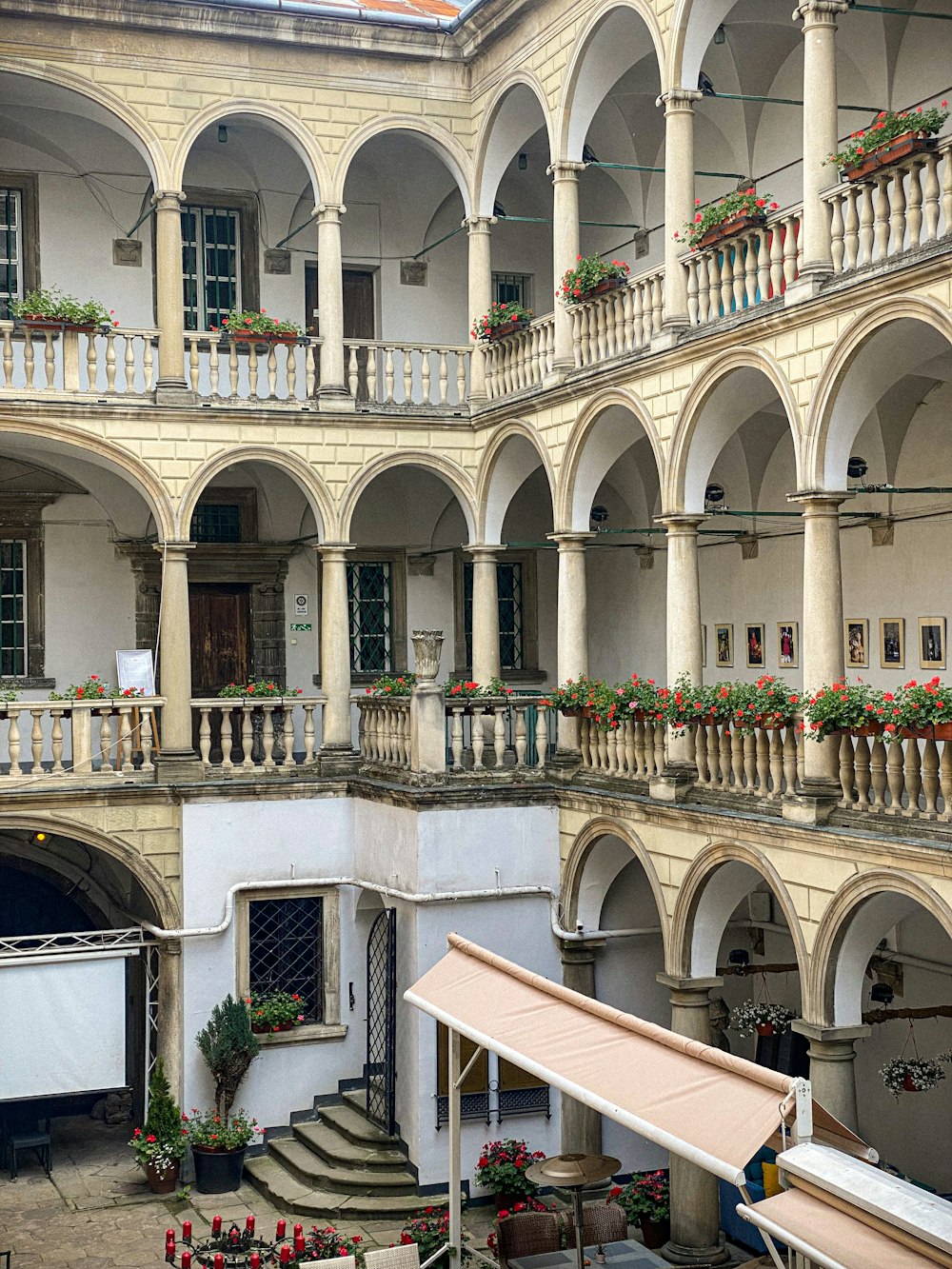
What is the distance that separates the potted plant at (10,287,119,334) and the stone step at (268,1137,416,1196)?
356 inches

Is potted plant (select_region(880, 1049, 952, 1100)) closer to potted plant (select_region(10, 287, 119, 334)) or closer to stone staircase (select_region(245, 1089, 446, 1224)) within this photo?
stone staircase (select_region(245, 1089, 446, 1224))

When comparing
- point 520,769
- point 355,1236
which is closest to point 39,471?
point 520,769

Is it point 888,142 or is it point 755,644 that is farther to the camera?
point 755,644

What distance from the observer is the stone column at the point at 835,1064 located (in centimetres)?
1276

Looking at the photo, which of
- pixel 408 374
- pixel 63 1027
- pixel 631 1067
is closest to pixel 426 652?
pixel 408 374

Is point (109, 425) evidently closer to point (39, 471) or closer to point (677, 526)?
point (39, 471)

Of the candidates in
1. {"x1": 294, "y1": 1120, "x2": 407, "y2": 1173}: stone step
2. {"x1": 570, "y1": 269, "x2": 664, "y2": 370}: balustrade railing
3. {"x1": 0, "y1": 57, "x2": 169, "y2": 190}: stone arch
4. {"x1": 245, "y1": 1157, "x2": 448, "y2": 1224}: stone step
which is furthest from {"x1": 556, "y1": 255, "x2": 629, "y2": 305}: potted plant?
{"x1": 245, "y1": 1157, "x2": 448, "y2": 1224}: stone step

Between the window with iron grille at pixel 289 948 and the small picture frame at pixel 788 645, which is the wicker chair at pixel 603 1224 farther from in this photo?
the small picture frame at pixel 788 645

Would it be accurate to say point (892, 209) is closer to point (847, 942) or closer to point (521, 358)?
point (847, 942)

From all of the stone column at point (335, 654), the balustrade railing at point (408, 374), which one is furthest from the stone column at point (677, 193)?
the stone column at point (335, 654)

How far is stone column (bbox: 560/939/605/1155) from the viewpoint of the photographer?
1659 centimetres

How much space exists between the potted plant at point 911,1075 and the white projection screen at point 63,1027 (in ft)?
26.0

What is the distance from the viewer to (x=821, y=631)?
42.6 ft

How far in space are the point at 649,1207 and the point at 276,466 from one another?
354 inches
